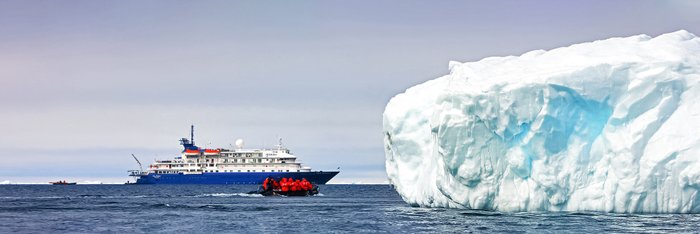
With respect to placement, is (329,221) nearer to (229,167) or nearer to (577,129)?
(577,129)

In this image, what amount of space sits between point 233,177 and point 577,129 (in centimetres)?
9126

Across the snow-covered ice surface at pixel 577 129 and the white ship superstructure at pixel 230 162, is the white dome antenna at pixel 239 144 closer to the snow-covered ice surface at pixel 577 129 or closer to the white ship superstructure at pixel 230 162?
the white ship superstructure at pixel 230 162

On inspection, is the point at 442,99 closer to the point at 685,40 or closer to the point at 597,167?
the point at 597,167

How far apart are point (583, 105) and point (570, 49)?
306 centimetres

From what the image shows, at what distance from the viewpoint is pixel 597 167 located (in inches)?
1315

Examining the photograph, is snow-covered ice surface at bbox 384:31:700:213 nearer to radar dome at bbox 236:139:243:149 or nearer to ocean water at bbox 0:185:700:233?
ocean water at bbox 0:185:700:233

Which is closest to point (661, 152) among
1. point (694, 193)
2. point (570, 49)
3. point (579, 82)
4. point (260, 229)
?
point (694, 193)

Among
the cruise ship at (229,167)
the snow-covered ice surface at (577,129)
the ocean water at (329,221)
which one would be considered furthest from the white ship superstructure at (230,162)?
the snow-covered ice surface at (577,129)

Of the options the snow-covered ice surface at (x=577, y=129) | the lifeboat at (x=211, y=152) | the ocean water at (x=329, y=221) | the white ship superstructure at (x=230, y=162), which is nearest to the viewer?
the ocean water at (x=329, y=221)

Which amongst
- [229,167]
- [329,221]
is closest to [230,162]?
[229,167]

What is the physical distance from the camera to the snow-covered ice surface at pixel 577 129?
32125 millimetres

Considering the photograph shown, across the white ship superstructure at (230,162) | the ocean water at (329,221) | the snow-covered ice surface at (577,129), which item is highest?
the white ship superstructure at (230,162)

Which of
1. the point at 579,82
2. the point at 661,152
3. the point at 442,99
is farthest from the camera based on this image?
the point at 442,99

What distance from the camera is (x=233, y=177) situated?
123 m
